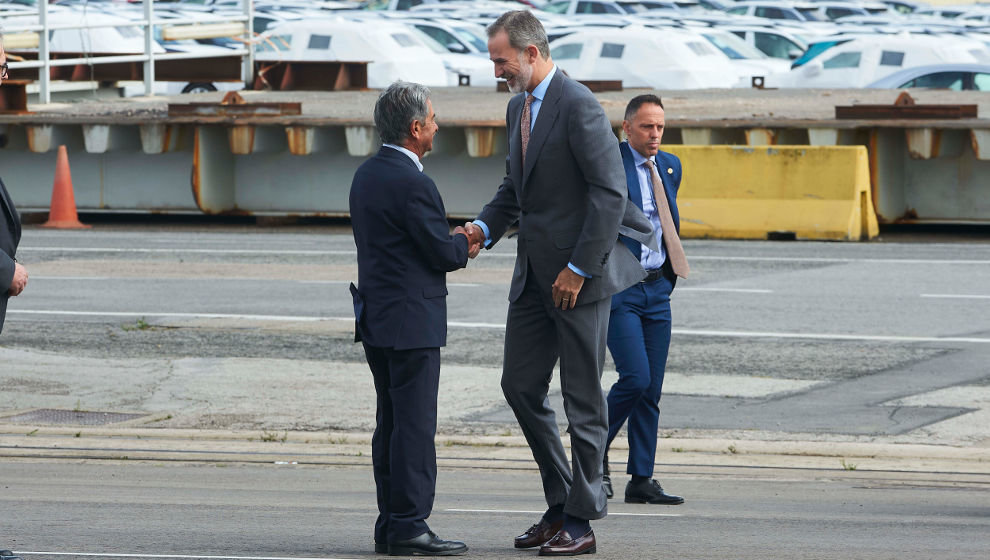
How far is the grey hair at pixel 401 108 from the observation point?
5848 millimetres

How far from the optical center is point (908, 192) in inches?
734

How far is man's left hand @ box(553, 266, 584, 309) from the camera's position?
5875 millimetres

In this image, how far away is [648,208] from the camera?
741 centimetres

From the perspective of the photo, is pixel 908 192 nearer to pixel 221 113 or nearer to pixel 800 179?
pixel 800 179

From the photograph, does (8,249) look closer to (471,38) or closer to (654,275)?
(654,275)

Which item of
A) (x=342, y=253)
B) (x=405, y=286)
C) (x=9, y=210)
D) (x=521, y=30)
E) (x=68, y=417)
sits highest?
(x=521, y=30)

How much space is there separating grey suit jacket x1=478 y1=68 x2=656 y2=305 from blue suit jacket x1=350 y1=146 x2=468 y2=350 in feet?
1.01

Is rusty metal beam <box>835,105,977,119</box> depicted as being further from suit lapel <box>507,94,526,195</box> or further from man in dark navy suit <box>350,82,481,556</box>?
man in dark navy suit <box>350,82,481,556</box>

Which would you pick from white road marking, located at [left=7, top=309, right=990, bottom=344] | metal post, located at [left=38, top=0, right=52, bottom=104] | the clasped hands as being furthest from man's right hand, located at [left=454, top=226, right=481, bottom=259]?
metal post, located at [left=38, top=0, right=52, bottom=104]

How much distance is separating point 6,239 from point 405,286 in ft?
4.66

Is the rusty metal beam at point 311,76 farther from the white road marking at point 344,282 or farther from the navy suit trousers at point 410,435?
the navy suit trousers at point 410,435

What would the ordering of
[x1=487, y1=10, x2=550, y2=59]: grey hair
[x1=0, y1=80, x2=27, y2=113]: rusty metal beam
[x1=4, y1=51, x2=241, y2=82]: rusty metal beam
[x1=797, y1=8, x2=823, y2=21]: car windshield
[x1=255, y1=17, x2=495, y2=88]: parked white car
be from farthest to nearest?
[x1=797, y1=8, x2=823, y2=21]: car windshield → [x1=255, y1=17, x2=495, y2=88]: parked white car → [x1=4, y1=51, x2=241, y2=82]: rusty metal beam → [x1=0, y1=80, x2=27, y2=113]: rusty metal beam → [x1=487, y1=10, x2=550, y2=59]: grey hair

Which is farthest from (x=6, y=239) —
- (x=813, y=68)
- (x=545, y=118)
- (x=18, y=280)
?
(x=813, y=68)

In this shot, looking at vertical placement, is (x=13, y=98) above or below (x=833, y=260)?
above
